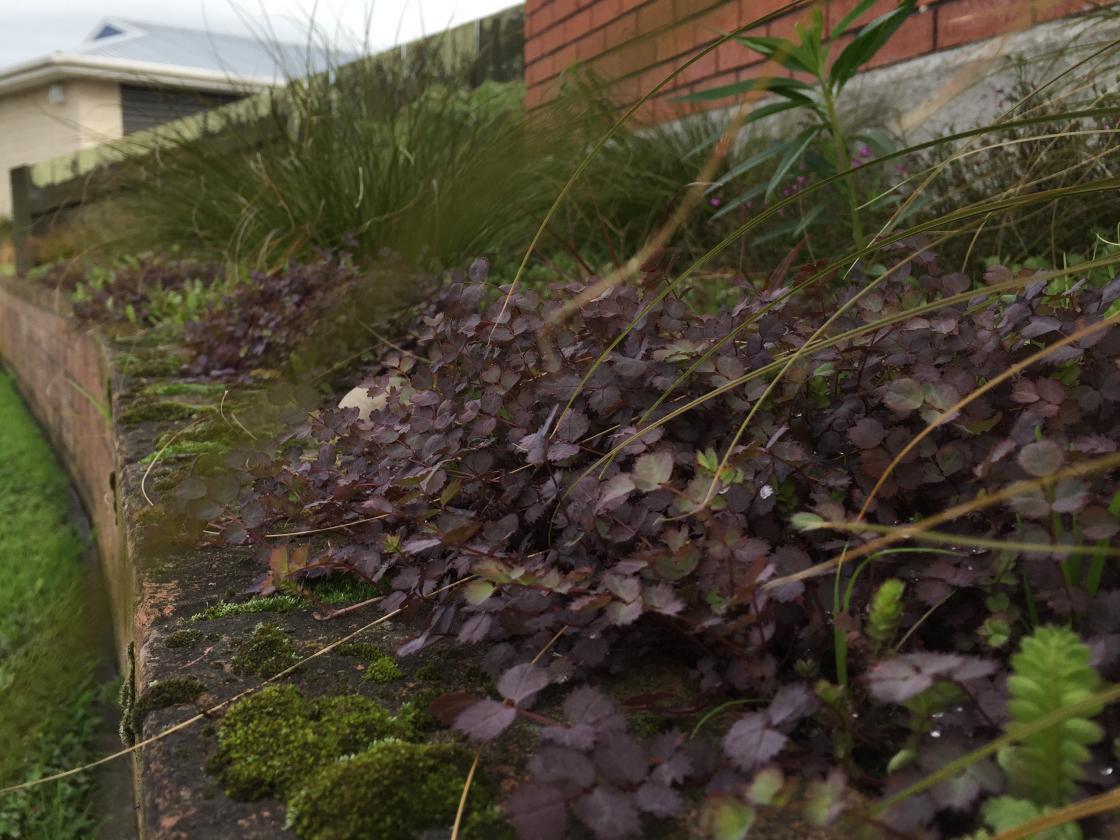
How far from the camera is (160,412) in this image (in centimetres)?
228

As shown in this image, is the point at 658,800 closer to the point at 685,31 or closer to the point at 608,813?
the point at 608,813

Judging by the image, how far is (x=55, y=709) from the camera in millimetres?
2279

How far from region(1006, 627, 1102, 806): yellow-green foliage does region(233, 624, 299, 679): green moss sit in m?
0.75

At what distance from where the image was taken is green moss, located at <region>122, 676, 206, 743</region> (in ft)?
3.25

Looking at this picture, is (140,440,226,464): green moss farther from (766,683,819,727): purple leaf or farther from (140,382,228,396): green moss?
(766,683,819,727): purple leaf

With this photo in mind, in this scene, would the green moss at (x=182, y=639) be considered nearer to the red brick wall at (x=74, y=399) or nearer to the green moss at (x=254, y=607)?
the green moss at (x=254, y=607)

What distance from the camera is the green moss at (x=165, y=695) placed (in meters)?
0.99

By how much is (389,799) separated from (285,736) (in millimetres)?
168

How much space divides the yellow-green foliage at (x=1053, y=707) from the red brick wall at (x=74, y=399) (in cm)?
137

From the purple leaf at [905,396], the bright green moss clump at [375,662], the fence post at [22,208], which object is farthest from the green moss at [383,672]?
the fence post at [22,208]

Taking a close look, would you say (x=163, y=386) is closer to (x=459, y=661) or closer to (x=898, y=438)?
(x=459, y=661)

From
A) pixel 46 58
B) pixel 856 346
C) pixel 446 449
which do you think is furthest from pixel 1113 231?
pixel 46 58

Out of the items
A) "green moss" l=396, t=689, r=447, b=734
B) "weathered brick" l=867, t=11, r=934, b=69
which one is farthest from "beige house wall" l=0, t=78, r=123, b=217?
"green moss" l=396, t=689, r=447, b=734

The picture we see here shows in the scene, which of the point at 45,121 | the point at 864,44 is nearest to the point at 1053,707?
the point at 864,44
